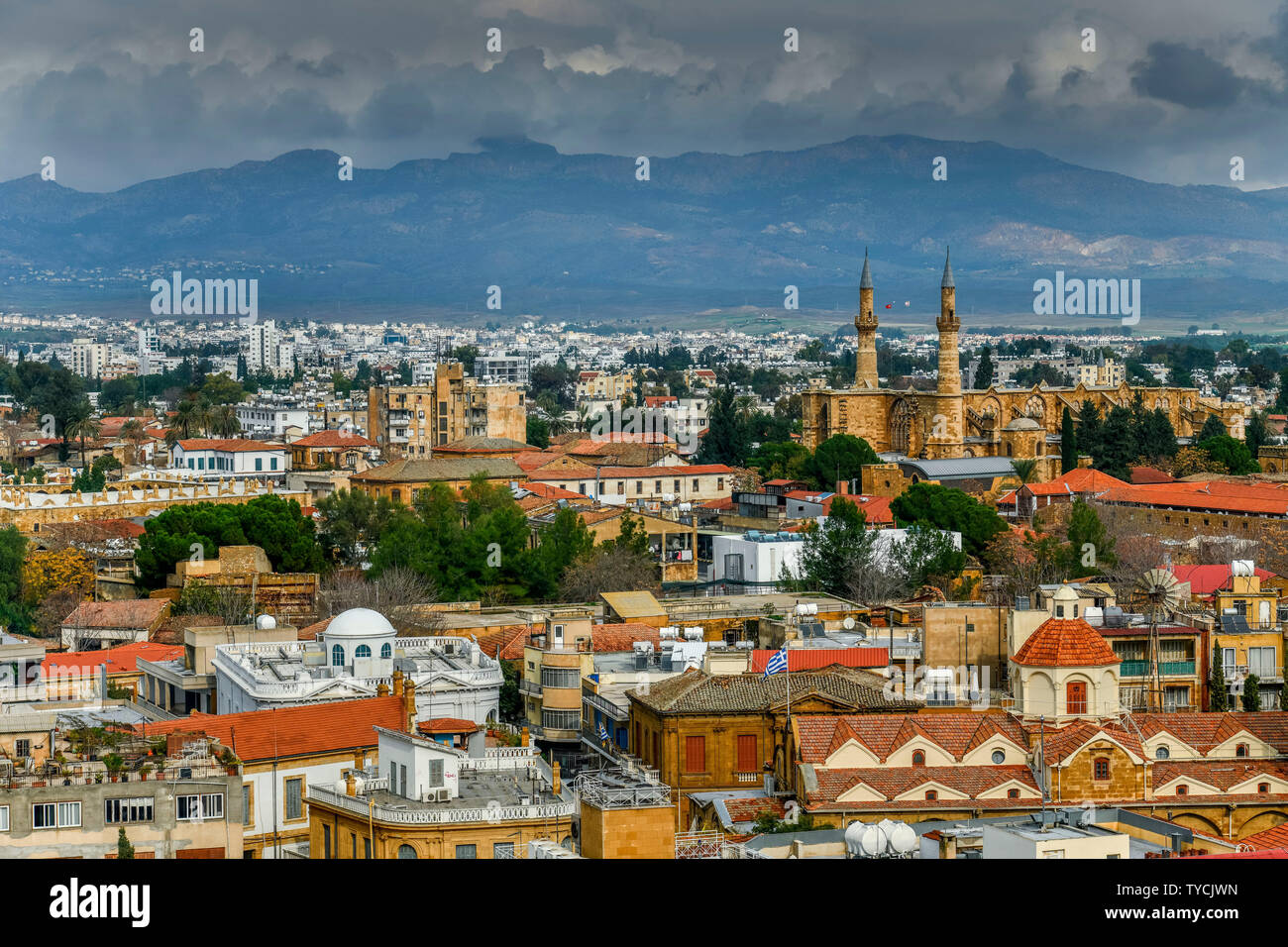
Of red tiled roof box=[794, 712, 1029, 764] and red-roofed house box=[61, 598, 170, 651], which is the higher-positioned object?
red tiled roof box=[794, 712, 1029, 764]

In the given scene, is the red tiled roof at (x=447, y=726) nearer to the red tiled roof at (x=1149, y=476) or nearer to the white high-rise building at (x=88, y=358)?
the red tiled roof at (x=1149, y=476)

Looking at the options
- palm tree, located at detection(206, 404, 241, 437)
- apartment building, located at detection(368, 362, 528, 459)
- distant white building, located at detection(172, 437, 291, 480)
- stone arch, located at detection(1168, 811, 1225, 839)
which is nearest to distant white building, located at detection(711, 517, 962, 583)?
stone arch, located at detection(1168, 811, 1225, 839)

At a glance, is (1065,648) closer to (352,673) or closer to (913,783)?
(913,783)

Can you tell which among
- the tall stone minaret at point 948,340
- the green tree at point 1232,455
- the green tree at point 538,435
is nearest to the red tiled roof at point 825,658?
the green tree at point 1232,455

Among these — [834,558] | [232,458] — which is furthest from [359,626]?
[232,458]

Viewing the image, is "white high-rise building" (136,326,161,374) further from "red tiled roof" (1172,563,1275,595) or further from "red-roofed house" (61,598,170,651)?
"red tiled roof" (1172,563,1275,595)
